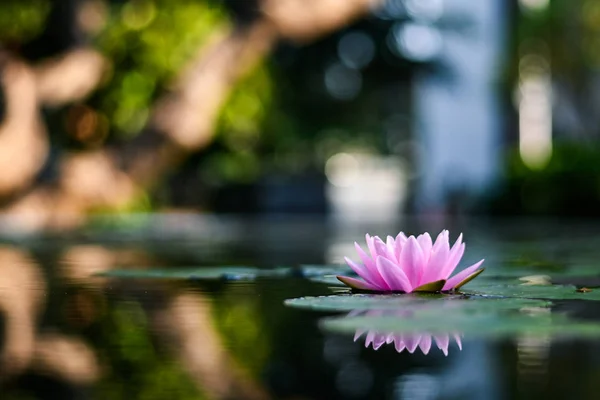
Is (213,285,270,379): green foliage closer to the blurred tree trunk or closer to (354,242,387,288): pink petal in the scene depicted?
(354,242,387,288): pink petal

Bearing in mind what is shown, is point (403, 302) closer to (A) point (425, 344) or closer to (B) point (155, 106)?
(A) point (425, 344)

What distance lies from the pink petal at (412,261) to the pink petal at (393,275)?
0.05ft

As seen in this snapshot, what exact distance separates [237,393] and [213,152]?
1561cm

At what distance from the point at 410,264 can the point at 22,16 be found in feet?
40.2

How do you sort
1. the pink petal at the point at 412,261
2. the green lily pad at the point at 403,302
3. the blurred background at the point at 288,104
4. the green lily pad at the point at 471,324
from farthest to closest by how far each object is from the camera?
the blurred background at the point at 288,104
the pink petal at the point at 412,261
the green lily pad at the point at 403,302
the green lily pad at the point at 471,324

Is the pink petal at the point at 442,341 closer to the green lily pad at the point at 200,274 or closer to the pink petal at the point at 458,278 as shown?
the pink petal at the point at 458,278

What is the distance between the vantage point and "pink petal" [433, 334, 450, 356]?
5.33ft

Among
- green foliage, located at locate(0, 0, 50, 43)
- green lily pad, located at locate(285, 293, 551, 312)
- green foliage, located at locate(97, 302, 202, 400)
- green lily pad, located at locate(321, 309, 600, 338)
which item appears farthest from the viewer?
green foliage, located at locate(0, 0, 50, 43)

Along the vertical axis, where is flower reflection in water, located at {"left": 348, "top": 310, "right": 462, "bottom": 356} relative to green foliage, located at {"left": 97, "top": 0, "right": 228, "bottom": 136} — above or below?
below

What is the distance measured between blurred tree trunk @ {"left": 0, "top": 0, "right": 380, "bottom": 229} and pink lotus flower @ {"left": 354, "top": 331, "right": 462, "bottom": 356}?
8176 mm

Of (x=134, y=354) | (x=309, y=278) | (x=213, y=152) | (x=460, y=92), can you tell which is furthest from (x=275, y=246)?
(x=460, y=92)

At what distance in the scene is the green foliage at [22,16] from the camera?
12.5 metres

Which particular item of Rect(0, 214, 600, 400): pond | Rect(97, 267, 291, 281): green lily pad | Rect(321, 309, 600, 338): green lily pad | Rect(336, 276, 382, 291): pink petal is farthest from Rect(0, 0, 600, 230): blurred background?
Rect(321, 309, 600, 338): green lily pad

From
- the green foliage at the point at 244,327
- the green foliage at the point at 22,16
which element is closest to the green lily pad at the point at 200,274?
the green foliage at the point at 244,327
